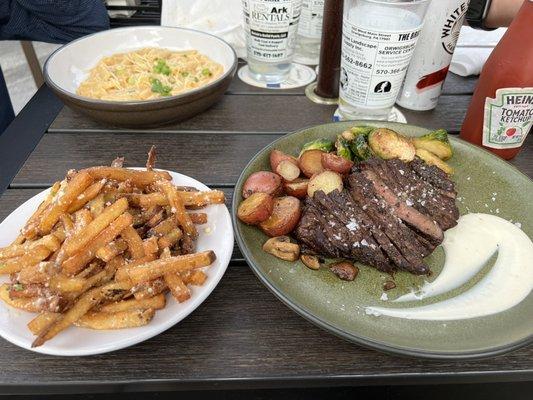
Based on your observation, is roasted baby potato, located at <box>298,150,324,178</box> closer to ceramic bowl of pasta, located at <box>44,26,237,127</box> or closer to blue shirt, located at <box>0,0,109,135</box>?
ceramic bowl of pasta, located at <box>44,26,237,127</box>

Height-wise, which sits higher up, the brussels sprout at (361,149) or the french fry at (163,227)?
the french fry at (163,227)

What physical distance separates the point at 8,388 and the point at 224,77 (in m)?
1.28

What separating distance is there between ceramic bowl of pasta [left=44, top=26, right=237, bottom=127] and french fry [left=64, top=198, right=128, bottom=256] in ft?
2.17

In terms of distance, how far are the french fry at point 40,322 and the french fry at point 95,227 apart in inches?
5.9

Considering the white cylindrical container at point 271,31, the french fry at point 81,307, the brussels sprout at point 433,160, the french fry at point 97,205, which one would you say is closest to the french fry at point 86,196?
the french fry at point 97,205

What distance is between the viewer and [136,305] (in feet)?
3.00

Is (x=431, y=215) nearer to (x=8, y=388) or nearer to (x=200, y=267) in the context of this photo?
(x=200, y=267)

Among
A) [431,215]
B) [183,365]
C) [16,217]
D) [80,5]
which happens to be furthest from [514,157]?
[80,5]

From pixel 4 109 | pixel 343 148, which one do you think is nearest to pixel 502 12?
pixel 343 148

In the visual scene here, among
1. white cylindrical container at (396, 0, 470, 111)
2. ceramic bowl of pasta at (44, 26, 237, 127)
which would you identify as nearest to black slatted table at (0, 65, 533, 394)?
ceramic bowl of pasta at (44, 26, 237, 127)

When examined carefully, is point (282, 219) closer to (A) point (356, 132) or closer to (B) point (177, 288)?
(B) point (177, 288)

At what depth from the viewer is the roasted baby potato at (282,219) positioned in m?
1.12

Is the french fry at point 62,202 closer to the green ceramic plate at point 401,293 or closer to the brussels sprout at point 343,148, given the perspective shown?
the green ceramic plate at point 401,293

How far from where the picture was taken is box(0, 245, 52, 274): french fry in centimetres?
94
